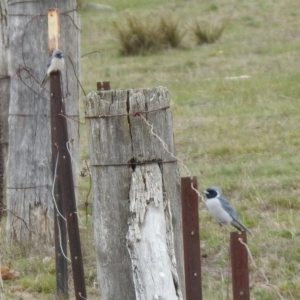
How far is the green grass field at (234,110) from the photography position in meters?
6.34

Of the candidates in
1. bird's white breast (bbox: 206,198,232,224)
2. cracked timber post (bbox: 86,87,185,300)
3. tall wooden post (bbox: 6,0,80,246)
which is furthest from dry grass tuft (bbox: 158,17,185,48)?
cracked timber post (bbox: 86,87,185,300)

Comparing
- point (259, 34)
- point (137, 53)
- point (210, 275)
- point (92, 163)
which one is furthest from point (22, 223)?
point (259, 34)

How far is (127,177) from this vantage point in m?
3.71

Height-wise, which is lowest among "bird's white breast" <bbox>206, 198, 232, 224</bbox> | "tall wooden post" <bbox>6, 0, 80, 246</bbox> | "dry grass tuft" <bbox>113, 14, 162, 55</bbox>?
"bird's white breast" <bbox>206, 198, 232, 224</bbox>

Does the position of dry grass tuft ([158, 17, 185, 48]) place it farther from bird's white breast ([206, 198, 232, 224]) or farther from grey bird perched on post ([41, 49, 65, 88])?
bird's white breast ([206, 198, 232, 224])

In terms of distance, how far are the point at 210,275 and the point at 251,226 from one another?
98cm

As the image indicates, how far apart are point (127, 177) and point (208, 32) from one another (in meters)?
12.3

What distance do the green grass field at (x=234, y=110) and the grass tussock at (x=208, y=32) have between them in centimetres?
15

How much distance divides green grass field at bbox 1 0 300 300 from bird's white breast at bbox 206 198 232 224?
0.98 m

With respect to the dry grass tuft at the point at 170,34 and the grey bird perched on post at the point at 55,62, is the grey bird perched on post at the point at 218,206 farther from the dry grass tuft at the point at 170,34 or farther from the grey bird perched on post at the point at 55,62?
the dry grass tuft at the point at 170,34

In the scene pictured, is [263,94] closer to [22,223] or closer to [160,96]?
[22,223]

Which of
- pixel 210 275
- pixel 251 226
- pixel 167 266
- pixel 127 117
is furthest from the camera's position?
pixel 251 226

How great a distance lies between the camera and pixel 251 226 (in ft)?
22.8

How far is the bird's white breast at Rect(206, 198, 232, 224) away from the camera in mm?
3904
